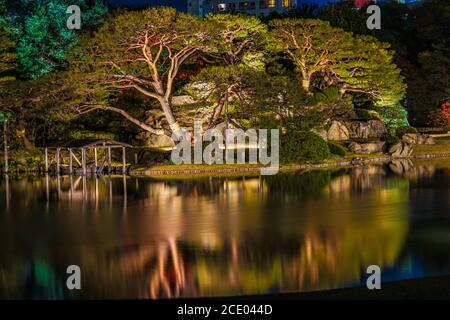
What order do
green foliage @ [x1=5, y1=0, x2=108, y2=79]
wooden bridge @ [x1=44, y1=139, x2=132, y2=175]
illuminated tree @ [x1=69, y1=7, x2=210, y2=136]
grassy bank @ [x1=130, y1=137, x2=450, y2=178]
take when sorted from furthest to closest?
green foliage @ [x1=5, y1=0, x2=108, y2=79]
wooden bridge @ [x1=44, y1=139, x2=132, y2=175]
grassy bank @ [x1=130, y1=137, x2=450, y2=178]
illuminated tree @ [x1=69, y1=7, x2=210, y2=136]

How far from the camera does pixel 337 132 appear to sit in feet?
162

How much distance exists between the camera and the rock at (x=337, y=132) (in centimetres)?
4894

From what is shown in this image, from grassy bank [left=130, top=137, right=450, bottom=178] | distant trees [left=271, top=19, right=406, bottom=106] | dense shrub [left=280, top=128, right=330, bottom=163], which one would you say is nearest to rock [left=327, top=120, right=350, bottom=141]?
distant trees [left=271, top=19, right=406, bottom=106]

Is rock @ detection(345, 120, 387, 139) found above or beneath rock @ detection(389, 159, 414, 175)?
above

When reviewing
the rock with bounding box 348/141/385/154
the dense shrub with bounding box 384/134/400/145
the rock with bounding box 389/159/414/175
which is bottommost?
the rock with bounding box 389/159/414/175

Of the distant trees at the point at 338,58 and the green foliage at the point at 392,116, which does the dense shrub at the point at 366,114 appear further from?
the distant trees at the point at 338,58

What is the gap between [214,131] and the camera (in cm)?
4169

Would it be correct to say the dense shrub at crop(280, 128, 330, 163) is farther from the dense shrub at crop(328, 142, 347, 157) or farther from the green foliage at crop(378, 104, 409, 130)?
the green foliage at crop(378, 104, 409, 130)

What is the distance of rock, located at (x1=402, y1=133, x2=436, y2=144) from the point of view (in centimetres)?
4890

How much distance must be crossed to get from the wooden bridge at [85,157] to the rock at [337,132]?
1595 centimetres

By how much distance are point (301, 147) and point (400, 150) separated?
28.8ft

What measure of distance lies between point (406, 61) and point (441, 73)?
5308mm

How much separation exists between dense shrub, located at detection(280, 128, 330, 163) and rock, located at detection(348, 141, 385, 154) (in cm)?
526

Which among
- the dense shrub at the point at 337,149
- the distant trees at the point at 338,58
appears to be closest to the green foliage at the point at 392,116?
the distant trees at the point at 338,58
